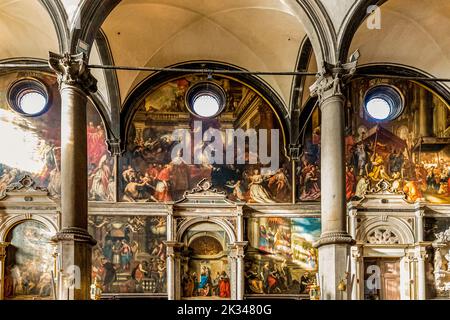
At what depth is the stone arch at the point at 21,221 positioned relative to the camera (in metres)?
18.7

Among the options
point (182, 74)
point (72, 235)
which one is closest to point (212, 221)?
point (182, 74)

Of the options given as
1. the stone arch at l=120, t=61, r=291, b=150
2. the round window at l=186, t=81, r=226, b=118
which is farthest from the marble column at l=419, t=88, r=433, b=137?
the round window at l=186, t=81, r=226, b=118

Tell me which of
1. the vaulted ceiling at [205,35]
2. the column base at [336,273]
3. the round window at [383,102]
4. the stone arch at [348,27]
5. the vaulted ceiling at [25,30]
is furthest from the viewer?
the round window at [383,102]

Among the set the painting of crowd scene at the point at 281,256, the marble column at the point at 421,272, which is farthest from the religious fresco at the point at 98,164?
the marble column at the point at 421,272

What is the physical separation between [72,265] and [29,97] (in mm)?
8874

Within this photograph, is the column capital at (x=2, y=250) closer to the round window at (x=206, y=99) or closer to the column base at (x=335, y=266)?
the round window at (x=206, y=99)

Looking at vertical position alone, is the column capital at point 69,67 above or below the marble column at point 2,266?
above

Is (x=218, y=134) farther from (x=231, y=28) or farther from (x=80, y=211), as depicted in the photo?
(x=80, y=211)

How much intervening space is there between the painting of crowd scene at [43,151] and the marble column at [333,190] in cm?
792

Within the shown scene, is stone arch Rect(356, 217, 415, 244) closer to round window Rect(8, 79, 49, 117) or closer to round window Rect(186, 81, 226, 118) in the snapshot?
round window Rect(186, 81, 226, 118)

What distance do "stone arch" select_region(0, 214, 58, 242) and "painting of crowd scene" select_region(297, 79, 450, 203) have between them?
712 centimetres

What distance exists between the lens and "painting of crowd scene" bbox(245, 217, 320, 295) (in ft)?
62.7

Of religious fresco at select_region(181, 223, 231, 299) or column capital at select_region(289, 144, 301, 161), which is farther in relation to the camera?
column capital at select_region(289, 144, 301, 161)
